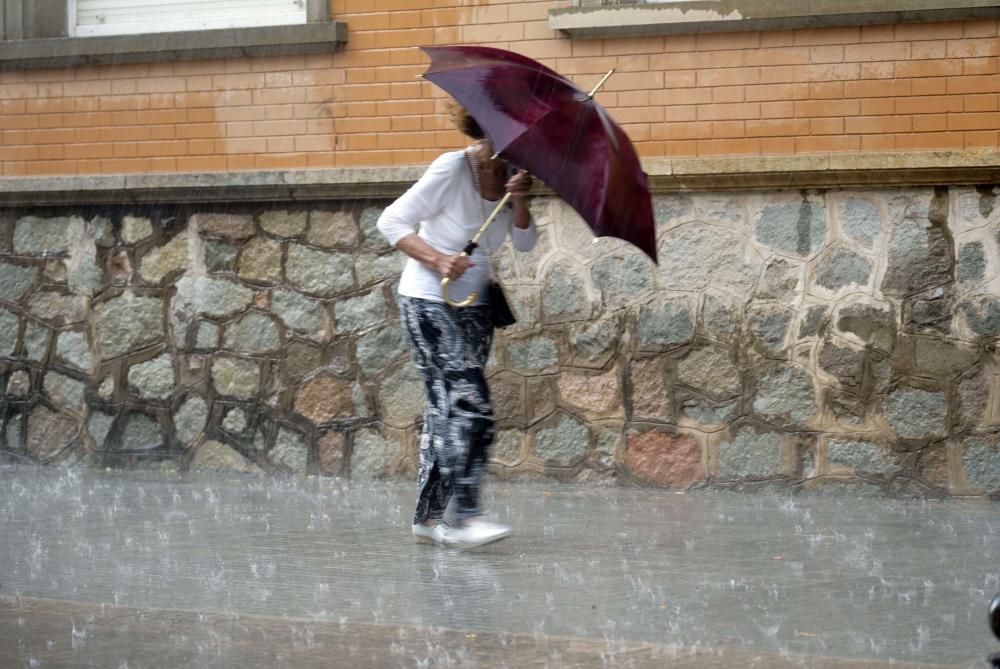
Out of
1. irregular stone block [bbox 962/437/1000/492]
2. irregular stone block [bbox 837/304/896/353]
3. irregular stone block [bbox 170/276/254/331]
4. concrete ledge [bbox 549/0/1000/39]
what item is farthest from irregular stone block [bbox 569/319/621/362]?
irregular stone block [bbox 170/276/254/331]

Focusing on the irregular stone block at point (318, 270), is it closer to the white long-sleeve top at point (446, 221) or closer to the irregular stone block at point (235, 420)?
the irregular stone block at point (235, 420)

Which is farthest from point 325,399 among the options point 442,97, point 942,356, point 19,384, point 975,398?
point 975,398

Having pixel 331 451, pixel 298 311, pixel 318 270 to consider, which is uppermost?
pixel 318 270

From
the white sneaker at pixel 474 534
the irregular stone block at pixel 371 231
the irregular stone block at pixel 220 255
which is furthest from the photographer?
the irregular stone block at pixel 220 255

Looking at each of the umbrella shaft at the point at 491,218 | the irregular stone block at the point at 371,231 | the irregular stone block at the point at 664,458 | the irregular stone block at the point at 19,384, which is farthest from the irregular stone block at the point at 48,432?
the umbrella shaft at the point at 491,218

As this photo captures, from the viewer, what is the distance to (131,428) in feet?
31.8

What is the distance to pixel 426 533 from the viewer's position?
21.9ft

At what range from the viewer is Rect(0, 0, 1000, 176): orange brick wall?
8.11 m

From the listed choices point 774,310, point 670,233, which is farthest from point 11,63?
point 774,310

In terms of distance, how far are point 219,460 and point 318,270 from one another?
4.25 ft

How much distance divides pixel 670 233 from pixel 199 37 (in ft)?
9.85

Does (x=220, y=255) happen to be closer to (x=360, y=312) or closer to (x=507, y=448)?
(x=360, y=312)

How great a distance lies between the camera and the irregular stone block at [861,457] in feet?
26.9

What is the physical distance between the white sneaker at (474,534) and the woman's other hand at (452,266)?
1.01m
